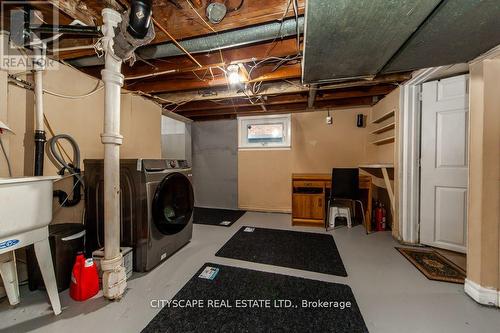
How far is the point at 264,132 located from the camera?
13.0ft

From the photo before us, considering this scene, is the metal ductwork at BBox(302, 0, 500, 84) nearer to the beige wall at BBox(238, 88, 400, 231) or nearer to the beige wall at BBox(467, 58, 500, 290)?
the beige wall at BBox(467, 58, 500, 290)

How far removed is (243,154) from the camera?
4.06 metres

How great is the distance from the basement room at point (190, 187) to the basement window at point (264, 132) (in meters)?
1.19

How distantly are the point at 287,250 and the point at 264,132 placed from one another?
8.00 feet

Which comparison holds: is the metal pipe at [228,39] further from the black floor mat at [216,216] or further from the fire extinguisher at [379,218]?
the fire extinguisher at [379,218]

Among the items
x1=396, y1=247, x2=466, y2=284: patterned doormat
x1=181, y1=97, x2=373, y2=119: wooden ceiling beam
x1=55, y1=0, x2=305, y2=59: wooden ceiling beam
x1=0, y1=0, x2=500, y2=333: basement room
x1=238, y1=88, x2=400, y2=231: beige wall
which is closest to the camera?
x1=0, y1=0, x2=500, y2=333: basement room

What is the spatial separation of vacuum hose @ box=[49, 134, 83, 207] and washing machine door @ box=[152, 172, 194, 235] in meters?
0.78

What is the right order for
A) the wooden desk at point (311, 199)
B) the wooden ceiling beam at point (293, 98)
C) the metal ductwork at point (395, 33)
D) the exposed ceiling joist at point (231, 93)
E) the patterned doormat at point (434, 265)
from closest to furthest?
the metal ductwork at point (395, 33) < the patterned doormat at point (434, 265) < the exposed ceiling joist at point (231, 93) < the wooden ceiling beam at point (293, 98) < the wooden desk at point (311, 199)

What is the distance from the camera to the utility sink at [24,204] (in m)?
0.98

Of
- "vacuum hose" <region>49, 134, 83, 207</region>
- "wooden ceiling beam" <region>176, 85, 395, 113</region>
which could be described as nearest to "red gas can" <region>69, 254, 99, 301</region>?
"vacuum hose" <region>49, 134, 83, 207</region>

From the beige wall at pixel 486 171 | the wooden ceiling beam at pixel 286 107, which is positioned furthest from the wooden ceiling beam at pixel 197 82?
the beige wall at pixel 486 171

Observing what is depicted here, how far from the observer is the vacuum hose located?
1675 mm

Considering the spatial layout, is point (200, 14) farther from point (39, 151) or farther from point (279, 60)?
point (39, 151)

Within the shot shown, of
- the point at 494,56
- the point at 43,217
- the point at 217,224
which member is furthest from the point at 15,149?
the point at 494,56
